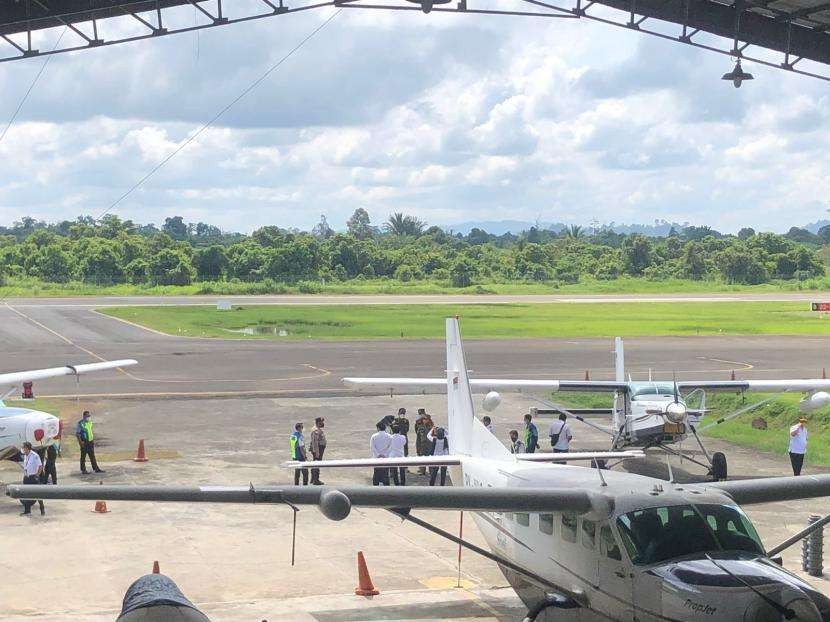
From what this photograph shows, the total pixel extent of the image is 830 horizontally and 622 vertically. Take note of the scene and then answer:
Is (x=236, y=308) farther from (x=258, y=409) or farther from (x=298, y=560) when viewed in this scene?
(x=298, y=560)

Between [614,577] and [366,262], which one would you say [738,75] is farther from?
[366,262]

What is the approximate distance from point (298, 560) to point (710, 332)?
4706 cm

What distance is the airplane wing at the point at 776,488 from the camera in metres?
11.7

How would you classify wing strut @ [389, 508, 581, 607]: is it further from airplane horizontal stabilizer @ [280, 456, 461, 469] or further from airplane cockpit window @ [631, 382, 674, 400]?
airplane cockpit window @ [631, 382, 674, 400]

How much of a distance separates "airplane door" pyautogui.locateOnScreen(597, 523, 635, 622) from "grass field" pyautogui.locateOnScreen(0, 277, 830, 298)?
262ft

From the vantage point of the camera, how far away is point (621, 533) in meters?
10.4

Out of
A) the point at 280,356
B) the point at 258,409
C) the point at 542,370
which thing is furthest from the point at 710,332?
the point at 258,409

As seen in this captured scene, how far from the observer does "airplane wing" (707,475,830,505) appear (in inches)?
462

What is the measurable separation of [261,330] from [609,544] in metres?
49.5

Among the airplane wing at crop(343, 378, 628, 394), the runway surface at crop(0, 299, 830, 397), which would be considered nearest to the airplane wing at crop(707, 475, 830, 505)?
the airplane wing at crop(343, 378, 628, 394)

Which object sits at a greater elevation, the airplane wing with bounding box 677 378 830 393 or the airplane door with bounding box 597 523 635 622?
the airplane wing with bounding box 677 378 830 393

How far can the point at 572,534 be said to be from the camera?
1127cm

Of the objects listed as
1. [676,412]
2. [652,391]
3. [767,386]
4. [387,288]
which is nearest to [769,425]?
[767,386]

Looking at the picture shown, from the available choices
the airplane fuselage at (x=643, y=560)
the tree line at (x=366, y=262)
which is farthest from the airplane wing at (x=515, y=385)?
the tree line at (x=366, y=262)
